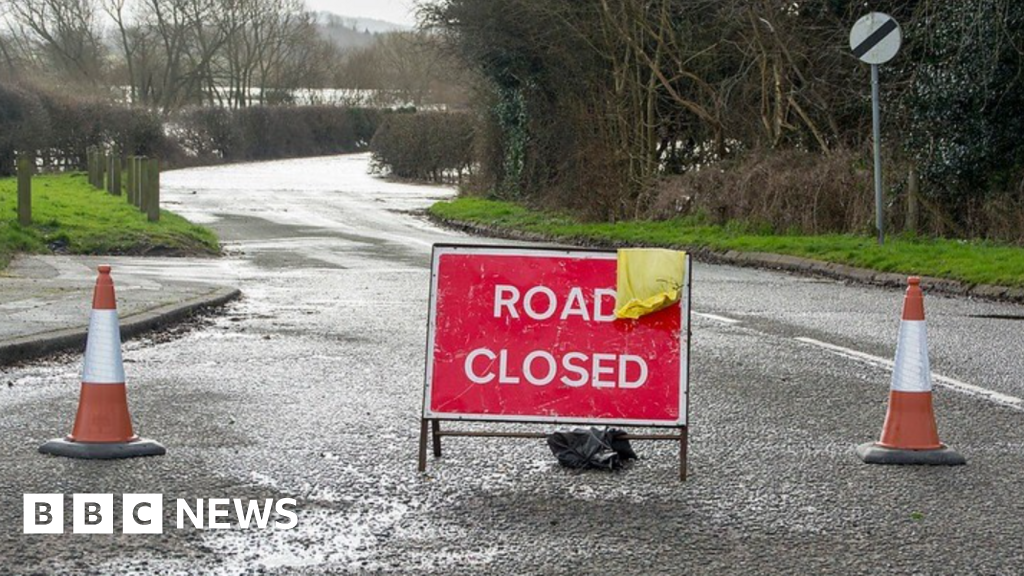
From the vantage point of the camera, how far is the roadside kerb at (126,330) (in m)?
9.84

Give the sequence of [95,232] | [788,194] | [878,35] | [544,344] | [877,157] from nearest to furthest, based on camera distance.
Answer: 1. [544,344]
2. [877,157]
3. [878,35]
4. [95,232]
5. [788,194]

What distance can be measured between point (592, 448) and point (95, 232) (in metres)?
16.4

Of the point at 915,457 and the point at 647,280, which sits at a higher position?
the point at 647,280

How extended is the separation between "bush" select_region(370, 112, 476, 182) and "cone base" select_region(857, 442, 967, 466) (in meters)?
44.2

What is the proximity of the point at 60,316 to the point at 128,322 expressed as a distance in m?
0.58

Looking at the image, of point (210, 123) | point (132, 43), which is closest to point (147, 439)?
point (210, 123)

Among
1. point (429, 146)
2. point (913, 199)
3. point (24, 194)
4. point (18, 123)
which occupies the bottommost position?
point (24, 194)

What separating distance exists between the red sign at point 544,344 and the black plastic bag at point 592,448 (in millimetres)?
122

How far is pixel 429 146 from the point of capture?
55.5 metres

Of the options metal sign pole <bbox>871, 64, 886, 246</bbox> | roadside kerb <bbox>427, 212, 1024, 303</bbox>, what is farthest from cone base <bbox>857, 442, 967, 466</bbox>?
metal sign pole <bbox>871, 64, 886, 246</bbox>

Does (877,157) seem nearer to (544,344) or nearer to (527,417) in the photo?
(544,344)

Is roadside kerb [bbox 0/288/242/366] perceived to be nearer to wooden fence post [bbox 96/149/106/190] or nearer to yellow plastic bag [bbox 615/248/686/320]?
yellow plastic bag [bbox 615/248/686/320]

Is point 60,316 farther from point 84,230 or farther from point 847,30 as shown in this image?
point 847,30

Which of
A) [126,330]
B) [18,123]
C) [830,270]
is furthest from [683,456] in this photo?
[18,123]
